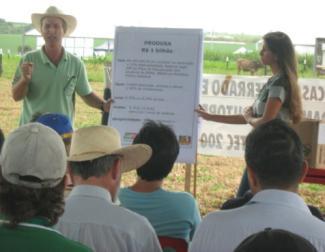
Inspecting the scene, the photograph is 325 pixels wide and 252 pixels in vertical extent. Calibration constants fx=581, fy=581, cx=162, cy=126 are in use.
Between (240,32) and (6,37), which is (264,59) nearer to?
(240,32)

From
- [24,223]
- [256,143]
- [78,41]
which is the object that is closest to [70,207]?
[24,223]

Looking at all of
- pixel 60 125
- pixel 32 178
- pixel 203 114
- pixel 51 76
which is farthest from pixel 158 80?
pixel 32 178

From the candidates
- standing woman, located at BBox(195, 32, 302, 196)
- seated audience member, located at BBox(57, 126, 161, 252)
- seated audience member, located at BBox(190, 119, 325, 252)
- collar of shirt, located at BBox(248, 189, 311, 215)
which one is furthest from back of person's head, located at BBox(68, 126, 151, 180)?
standing woman, located at BBox(195, 32, 302, 196)

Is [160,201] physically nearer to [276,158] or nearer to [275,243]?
[276,158]

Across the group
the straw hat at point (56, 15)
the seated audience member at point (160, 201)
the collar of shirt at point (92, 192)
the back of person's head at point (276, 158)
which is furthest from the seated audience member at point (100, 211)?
the straw hat at point (56, 15)

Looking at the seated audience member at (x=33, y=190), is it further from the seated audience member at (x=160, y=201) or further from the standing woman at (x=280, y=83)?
the standing woman at (x=280, y=83)

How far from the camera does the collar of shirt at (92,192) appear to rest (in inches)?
72.1

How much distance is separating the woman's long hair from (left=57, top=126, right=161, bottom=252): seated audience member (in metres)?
1.88

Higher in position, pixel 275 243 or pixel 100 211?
pixel 275 243

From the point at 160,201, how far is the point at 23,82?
187 cm

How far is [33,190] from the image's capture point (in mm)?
1406

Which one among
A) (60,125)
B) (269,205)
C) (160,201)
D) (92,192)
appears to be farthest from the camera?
(60,125)

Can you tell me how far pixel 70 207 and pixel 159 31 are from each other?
2.36 metres

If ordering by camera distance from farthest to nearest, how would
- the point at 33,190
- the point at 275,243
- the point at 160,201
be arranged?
1. the point at 160,201
2. the point at 33,190
3. the point at 275,243
